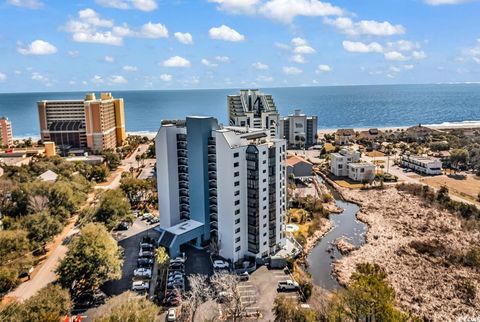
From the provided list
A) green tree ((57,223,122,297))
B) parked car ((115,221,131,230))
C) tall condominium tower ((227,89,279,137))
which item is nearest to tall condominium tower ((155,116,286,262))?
parked car ((115,221,131,230))

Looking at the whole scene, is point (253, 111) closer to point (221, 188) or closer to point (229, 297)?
point (221, 188)

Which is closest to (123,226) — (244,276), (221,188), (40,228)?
(40,228)

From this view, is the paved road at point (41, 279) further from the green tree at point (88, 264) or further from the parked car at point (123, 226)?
the parked car at point (123, 226)

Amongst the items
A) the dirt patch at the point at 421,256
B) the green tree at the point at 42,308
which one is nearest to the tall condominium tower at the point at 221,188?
the dirt patch at the point at 421,256

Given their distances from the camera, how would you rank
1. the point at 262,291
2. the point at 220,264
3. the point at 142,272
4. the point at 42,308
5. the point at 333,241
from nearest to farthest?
the point at 42,308
the point at 262,291
the point at 142,272
the point at 220,264
the point at 333,241

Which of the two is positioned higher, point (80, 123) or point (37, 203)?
point (80, 123)

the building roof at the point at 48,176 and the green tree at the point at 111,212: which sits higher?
the building roof at the point at 48,176

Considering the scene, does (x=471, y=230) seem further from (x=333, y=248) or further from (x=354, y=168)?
(x=354, y=168)
